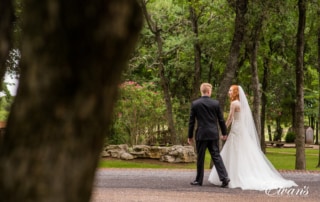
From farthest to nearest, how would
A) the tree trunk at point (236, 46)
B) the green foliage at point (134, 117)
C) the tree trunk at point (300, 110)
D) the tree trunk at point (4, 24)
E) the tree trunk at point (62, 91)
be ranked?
1. the green foliage at point (134, 117)
2. the tree trunk at point (300, 110)
3. the tree trunk at point (236, 46)
4. the tree trunk at point (4, 24)
5. the tree trunk at point (62, 91)

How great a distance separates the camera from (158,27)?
3009 centimetres

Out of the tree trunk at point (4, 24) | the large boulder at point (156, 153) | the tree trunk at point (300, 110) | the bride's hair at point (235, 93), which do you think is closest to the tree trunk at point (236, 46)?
the tree trunk at point (300, 110)

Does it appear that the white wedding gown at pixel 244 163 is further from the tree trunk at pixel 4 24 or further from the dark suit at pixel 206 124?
the tree trunk at pixel 4 24

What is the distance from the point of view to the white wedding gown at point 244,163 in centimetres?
→ 1456

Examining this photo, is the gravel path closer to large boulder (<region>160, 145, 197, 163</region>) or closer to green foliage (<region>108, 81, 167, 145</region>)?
large boulder (<region>160, 145, 197, 163</region>)

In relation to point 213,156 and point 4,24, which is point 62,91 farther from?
point 213,156

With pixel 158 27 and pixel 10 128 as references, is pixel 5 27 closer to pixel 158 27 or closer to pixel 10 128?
pixel 10 128

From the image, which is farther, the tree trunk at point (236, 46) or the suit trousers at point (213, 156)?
the tree trunk at point (236, 46)

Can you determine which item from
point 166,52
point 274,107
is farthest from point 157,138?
point 274,107

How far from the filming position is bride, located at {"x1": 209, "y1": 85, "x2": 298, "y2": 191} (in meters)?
14.5

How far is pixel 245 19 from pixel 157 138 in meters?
12.2

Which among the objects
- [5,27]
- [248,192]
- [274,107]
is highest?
[274,107]

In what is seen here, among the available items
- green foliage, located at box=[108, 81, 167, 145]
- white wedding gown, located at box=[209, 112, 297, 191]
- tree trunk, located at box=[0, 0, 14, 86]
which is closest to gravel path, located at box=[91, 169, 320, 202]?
white wedding gown, located at box=[209, 112, 297, 191]

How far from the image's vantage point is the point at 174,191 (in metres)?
13.3
